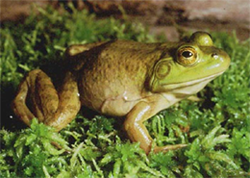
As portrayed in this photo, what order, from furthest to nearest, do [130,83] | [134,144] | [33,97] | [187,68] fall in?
[33,97] → [130,83] → [187,68] → [134,144]

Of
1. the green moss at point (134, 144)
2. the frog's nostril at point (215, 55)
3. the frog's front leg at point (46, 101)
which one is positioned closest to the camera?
the green moss at point (134, 144)

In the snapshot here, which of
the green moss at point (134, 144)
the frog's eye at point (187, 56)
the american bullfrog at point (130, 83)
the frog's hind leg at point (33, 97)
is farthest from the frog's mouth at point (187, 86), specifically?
the frog's hind leg at point (33, 97)

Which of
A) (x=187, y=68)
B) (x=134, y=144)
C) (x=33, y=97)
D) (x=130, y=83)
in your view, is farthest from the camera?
(x=33, y=97)

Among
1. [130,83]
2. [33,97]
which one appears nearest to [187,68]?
[130,83]

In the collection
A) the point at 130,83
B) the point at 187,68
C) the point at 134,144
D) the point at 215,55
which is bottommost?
the point at 134,144

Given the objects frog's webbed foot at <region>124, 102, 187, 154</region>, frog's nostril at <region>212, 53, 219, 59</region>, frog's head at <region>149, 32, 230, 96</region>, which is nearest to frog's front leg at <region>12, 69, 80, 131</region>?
frog's webbed foot at <region>124, 102, 187, 154</region>

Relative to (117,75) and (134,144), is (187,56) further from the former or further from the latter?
(134,144)

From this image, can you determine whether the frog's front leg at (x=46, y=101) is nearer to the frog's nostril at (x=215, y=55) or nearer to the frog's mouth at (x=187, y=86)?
the frog's mouth at (x=187, y=86)

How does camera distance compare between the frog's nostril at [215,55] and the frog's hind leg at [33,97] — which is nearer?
the frog's nostril at [215,55]
